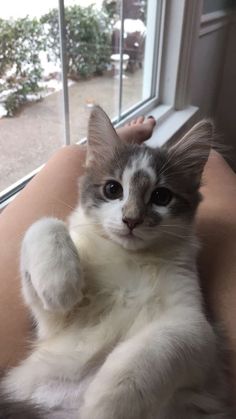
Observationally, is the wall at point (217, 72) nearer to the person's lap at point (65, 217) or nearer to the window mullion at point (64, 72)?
the window mullion at point (64, 72)

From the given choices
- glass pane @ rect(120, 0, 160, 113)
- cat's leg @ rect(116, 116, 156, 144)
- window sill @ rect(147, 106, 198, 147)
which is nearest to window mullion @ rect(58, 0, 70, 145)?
cat's leg @ rect(116, 116, 156, 144)

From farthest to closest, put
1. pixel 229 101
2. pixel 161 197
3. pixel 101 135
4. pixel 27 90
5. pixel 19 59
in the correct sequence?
1. pixel 229 101
2. pixel 27 90
3. pixel 19 59
4. pixel 101 135
5. pixel 161 197

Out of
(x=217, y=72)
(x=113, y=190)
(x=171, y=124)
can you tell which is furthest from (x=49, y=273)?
(x=217, y=72)

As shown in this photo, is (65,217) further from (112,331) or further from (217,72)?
(217,72)

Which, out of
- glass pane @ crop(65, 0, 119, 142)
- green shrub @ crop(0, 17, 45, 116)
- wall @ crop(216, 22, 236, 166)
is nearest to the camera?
green shrub @ crop(0, 17, 45, 116)

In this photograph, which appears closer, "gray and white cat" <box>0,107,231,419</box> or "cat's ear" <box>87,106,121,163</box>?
"gray and white cat" <box>0,107,231,419</box>

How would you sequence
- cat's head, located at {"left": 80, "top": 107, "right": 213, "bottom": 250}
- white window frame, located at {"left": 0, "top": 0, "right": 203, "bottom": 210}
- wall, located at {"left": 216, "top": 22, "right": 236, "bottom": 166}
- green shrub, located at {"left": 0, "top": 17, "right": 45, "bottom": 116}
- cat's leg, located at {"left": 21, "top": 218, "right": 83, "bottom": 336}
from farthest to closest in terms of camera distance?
wall, located at {"left": 216, "top": 22, "right": 236, "bottom": 166} → white window frame, located at {"left": 0, "top": 0, "right": 203, "bottom": 210} → green shrub, located at {"left": 0, "top": 17, "right": 45, "bottom": 116} → cat's head, located at {"left": 80, "top": 107, "right": 213, "bottom": 250} → cat's leg, located at {"left": 21, "top": 218, "right": 83, "bottom": 336}

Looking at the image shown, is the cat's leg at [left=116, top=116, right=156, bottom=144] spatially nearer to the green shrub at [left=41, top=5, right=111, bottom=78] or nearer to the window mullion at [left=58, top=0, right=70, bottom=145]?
the window mullion at [left=58, top=0, right=70, bottom=145]
